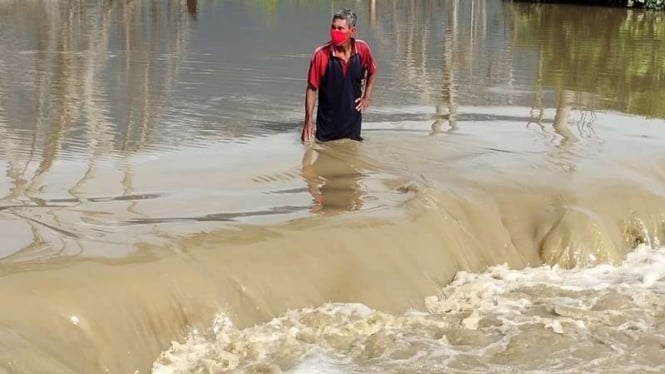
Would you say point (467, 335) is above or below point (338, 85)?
below

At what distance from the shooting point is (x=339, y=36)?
762cm

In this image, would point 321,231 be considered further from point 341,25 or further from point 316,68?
point 316,68

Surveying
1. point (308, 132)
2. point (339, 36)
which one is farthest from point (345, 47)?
point (308, 132)

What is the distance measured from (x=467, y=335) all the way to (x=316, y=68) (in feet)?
11.3

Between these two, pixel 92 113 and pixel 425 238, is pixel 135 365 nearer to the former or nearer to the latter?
pixel 425 238

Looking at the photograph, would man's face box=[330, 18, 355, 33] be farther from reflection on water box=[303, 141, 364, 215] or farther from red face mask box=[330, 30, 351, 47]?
reflection on water box=[303, 141, 364, 215]

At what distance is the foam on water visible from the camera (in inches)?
179

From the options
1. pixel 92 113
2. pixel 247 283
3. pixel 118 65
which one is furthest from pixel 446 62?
pixel 247 283

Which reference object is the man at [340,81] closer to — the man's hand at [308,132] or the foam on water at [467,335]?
the man's hand at [308,132]

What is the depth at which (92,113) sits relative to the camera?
9492mm

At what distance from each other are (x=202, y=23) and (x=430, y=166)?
15.5m

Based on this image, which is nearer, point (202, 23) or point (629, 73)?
point (629, 73)

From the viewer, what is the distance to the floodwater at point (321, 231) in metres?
4.53

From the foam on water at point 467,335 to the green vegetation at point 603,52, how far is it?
5.89 m
